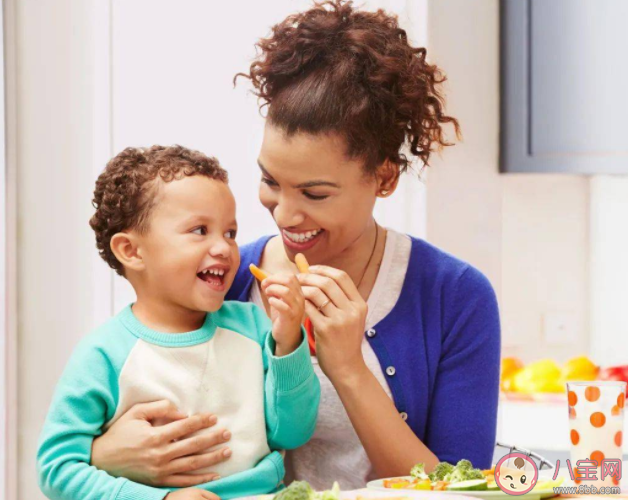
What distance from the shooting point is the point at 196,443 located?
1.39 metres

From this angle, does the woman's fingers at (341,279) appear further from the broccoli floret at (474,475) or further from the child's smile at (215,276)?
the broccoli floret at (474,475)

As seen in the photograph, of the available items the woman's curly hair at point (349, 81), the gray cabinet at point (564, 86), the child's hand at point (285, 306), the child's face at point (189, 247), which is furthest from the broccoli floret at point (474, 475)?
the gray cabinet at point (564, 86)

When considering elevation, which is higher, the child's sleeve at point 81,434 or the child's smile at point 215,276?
the child's smile at point 215,276

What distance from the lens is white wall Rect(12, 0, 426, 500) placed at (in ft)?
8.41

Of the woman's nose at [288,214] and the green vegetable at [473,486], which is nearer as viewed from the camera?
the green vegetable at [473,486]

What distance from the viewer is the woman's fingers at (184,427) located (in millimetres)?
1375

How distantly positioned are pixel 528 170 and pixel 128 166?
1.87m

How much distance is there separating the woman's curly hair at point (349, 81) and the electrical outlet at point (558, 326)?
1964 millimetres

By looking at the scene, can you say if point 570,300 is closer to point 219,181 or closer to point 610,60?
point 610,60

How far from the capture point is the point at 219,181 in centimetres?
152

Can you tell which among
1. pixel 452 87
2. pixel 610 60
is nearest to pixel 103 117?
pixel 452 87

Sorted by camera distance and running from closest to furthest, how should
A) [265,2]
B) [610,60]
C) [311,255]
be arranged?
[311,255] → [265,2] → [610,60]

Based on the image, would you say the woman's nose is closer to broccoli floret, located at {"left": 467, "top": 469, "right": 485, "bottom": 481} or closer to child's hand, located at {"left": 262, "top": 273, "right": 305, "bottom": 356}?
child's hand, located at {"left": 262, "top": 273, "right": 305, "bottom": 356}

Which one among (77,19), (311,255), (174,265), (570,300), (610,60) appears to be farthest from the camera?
(570,300)
